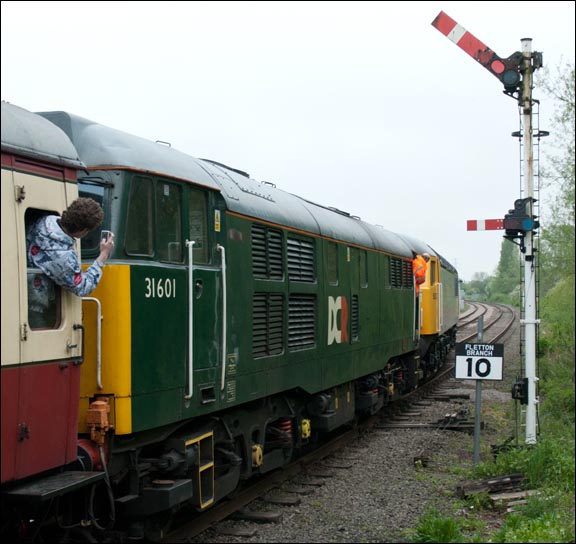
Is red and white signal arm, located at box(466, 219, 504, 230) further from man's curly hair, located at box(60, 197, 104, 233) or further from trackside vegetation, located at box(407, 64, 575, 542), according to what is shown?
man's curly hair, located at box(60, 197, 104, 233)

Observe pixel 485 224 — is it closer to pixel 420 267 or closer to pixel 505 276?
pixel 420 267

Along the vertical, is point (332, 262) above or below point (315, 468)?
above

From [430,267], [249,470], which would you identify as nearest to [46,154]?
[249,470]

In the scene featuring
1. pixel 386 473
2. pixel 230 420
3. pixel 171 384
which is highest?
pixel 171 384

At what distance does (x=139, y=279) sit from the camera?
5.75 m

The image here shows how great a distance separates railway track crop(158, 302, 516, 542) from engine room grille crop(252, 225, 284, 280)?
7.49 feet

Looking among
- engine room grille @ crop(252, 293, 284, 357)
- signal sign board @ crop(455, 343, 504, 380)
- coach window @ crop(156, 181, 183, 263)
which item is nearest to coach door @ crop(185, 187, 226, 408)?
coach window @ crop(156, 181, 183, 263)

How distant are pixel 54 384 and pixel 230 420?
285cm

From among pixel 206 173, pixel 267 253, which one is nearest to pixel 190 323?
pixel 206 173

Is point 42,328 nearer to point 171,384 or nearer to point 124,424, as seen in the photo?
point 124,424

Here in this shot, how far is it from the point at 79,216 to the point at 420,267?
14289 mm

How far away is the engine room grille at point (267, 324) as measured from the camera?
7.91 metres

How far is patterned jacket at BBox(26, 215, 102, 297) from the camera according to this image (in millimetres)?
4945

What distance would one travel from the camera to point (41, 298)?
4953mm
